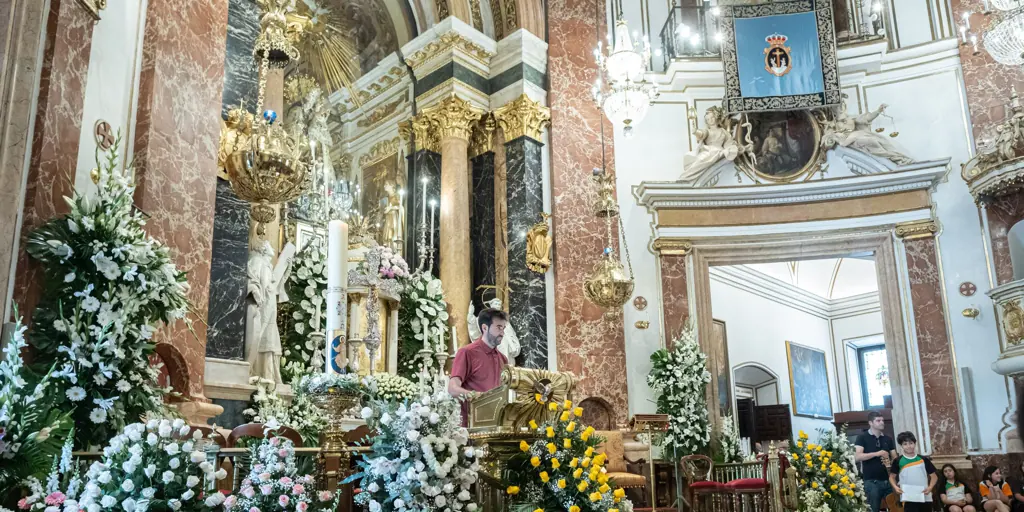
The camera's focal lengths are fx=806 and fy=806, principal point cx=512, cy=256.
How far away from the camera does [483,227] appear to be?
11.7 meters

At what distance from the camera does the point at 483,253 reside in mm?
11617

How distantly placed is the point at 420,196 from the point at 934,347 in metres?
7.48

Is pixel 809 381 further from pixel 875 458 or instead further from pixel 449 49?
pixel 449 49

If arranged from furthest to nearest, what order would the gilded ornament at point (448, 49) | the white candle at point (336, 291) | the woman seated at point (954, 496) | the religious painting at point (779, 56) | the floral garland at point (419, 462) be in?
the religious painting at point (779, 56) → the gilded ornament at point (448, 49) → the woman seated at point (954, 496) → the white candle at point (336, 291) → the floral garland at point (419, 462)

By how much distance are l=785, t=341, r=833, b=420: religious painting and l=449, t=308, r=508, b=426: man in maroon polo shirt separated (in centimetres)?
1270

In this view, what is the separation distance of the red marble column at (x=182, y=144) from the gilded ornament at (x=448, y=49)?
5.10m

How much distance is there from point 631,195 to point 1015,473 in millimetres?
6251

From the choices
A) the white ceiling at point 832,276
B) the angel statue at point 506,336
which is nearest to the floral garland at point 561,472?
the angel statue at point 506,336

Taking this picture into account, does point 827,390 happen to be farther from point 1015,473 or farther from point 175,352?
point 175,352

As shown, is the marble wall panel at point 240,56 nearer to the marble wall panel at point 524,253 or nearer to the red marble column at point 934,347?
the marble wall panel at point 524,253

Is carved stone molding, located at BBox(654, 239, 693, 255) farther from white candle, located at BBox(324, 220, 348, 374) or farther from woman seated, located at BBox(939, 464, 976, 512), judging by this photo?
white candle, located at BBox(324, 220, 348, 374)

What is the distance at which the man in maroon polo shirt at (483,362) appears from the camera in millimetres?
5422

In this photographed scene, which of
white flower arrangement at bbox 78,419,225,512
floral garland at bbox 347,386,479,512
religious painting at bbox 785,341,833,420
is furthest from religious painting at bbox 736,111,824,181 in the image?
A: white flower arrangement at bbox 78,419,225,512

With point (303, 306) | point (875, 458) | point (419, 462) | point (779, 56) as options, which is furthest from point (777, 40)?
point (419, 462)
